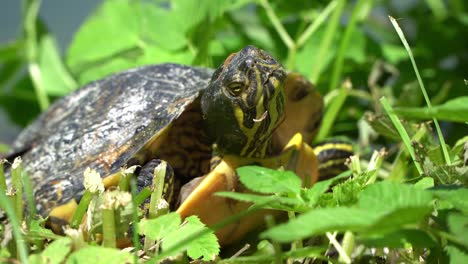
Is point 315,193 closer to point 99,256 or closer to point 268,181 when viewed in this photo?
point 268,181

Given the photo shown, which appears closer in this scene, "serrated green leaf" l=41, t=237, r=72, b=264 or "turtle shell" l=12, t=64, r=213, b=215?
"serrated green leaf" l=41, t=237, r=72, b=264

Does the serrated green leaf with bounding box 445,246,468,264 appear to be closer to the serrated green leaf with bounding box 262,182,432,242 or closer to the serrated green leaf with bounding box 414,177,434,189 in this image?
the serrated green leaf with bounding box 262,182,432,242

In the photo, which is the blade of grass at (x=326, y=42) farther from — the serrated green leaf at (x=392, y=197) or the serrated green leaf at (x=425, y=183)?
the serrated green leaf at (x=392, y=197)

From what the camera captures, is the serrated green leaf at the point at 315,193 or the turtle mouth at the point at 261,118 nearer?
the serrated green leaf at the point at 315,193

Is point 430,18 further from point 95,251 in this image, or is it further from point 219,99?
point 95,251

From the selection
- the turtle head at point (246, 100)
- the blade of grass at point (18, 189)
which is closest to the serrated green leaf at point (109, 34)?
the turtle head at point (246, 100)

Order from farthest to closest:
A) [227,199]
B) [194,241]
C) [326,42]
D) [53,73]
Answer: [53,73], [326,42], [227,199], [194,241]

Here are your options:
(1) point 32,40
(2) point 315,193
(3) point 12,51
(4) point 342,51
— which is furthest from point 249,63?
(3) point 12,51

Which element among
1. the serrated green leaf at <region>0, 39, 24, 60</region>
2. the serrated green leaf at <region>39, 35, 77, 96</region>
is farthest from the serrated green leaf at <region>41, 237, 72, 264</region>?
the serrated green leaf at <region>0, 39, 24, 60</region>
